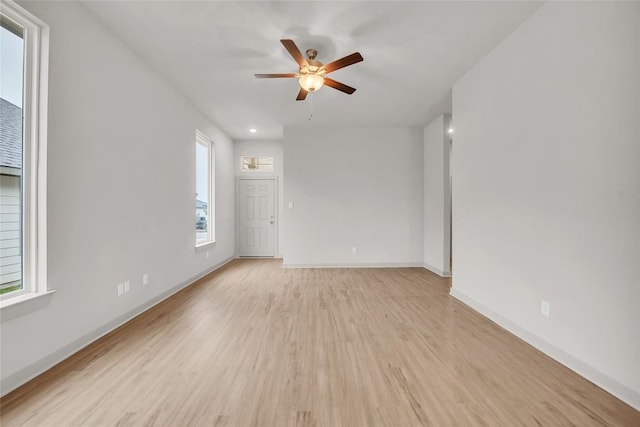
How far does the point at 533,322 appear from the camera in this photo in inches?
94.2

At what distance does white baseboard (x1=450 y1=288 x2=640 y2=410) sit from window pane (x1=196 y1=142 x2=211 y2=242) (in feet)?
15.0

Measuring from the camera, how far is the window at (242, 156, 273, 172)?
22.1 ft

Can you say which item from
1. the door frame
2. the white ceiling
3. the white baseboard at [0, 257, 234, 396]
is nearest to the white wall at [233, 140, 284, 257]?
the door frame

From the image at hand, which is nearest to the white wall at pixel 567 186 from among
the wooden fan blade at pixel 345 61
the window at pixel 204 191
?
the wooden fan blade at pixel 345 61

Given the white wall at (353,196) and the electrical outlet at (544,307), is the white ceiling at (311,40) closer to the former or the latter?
the white wall at (353,196)

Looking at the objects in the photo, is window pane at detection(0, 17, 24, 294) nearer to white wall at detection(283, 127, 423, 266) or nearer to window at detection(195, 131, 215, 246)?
window at detection(195, 131, 215, 246)

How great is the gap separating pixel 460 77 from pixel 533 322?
2861mm

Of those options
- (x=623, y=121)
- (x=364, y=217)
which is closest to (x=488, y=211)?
(x=623, y=121)

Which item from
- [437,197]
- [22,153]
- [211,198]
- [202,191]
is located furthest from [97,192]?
[437,197]

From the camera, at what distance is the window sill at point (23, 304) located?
1698 millimetres

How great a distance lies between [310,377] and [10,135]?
2.56 metres

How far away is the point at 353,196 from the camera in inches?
224

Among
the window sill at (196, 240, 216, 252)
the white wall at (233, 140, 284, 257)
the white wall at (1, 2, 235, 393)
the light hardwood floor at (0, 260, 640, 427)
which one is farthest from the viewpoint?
the white wall at (233, 140, 284, 257)

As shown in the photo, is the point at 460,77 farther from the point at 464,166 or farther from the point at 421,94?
the point at 464,166
